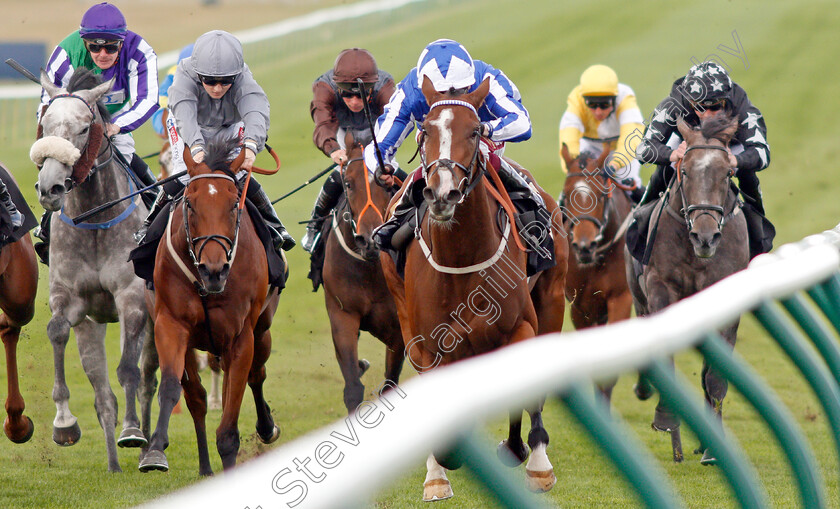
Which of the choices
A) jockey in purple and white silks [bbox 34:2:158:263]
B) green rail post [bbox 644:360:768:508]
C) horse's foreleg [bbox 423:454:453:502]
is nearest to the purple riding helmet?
jockey in purple and white silks [bbox 34:2:158:263]

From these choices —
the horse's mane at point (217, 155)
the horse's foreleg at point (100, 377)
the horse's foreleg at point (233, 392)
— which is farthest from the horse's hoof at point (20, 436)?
the horse's mane at point (217, 155)

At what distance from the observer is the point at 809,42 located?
2802 cm

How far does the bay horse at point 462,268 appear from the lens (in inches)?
197

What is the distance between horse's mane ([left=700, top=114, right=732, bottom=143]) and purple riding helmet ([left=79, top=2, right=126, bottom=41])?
364cm

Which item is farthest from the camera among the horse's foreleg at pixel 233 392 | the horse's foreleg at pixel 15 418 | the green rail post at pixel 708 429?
the horse's foreleg at pixel 15 418

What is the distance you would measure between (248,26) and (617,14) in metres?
11.2

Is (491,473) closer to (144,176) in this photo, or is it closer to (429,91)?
(429,91)

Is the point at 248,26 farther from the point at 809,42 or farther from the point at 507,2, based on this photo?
the point at 809,42

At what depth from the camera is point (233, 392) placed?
5.87 meters

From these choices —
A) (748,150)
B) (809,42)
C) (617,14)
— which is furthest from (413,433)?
(617,14)

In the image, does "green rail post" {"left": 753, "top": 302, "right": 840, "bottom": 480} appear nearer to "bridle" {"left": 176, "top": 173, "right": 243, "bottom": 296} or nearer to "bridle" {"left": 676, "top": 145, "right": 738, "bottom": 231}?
"bridle" {"left": 176, "top": 173, "right": 243, "bottom": 296}

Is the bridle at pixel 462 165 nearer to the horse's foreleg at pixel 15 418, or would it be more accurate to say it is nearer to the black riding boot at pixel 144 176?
the black riding boot at pixel 144 176

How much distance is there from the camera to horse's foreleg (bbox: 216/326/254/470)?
5.81 m

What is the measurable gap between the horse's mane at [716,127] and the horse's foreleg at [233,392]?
2.95 m
